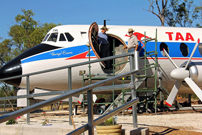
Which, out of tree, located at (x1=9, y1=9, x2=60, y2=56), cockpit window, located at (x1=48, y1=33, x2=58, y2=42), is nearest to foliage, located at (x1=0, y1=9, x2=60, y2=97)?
tree, located at (x1=9, y1=9, x2=60, y2=56)

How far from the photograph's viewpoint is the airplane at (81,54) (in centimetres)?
1143

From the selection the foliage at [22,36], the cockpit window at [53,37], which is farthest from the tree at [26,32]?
the cockpit window at [53,37]

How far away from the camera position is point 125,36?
12562mm

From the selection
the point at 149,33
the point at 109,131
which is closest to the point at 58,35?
the point at 149,33

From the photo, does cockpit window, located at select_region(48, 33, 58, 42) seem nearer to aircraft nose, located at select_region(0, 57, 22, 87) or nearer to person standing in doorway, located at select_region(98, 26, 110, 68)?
aircraft nose, located at select_region(0, 57, 22, 87)

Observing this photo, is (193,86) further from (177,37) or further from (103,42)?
(103,42)

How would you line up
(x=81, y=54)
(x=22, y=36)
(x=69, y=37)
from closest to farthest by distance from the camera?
(x=81, y=54)
(x=69, y=37)
(x=22, y=36)

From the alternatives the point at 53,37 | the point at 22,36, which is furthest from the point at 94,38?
the point at 22,36

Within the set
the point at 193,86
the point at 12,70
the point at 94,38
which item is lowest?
the point at 193,86

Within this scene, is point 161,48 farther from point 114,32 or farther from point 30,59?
point 30,59

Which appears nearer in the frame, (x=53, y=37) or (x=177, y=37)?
(x=53, y=37)

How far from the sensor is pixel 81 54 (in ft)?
39.2

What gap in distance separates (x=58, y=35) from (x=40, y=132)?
7.84 m

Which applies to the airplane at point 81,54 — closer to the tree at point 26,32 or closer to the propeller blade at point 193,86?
the propeller blade at point 193,86
